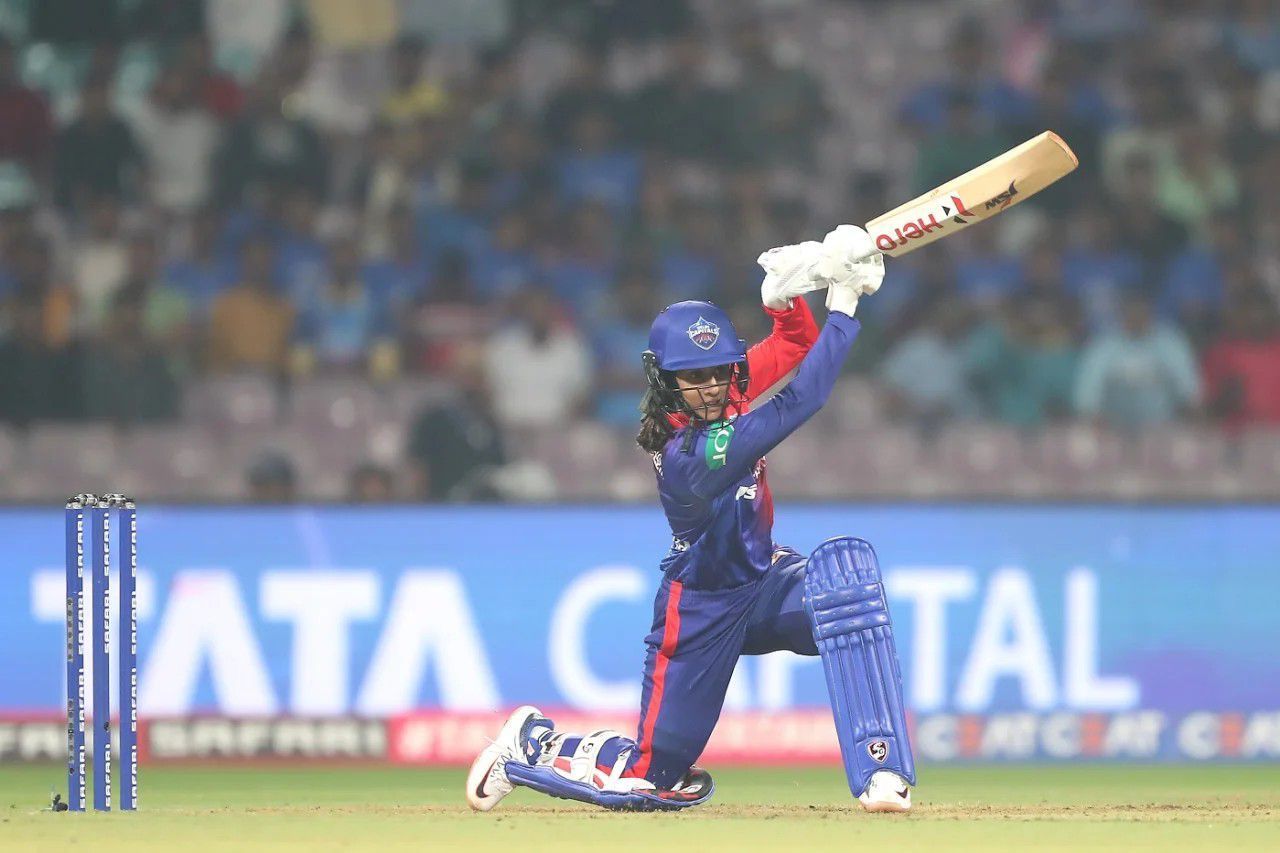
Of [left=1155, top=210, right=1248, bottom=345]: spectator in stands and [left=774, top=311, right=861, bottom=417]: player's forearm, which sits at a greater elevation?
[left=1155, top=210, right=1248, bottom=345]: spectator in stands

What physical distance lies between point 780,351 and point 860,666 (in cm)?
113

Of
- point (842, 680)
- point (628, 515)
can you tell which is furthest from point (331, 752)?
point (842, 680)

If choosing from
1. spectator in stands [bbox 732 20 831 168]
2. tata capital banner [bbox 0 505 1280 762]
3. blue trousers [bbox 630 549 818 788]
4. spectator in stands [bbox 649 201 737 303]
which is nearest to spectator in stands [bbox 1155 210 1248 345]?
tata capital banner [bbox 0 505 1280 762]

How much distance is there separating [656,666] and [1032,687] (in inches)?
136

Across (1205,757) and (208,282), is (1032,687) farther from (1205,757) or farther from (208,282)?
(208,282)

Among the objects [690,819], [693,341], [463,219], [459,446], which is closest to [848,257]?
[693,341]

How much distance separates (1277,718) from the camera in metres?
9.27

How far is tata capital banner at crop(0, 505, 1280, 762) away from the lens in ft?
29.8

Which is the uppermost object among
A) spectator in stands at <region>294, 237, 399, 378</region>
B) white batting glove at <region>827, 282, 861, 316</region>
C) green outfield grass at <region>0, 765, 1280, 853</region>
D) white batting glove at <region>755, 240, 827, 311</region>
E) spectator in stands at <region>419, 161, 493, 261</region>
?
spectator in stands at <region>419, 161, 493, 261</region>

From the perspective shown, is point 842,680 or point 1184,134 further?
point 1184,134

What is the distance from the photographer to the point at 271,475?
10.3m

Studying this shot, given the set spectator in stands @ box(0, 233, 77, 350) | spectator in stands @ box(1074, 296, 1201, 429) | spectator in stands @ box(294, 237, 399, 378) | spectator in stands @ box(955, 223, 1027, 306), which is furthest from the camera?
spectator in stands @ box(955, 223, 1027, 306)

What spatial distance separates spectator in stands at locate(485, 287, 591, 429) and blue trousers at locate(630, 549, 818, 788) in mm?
4666

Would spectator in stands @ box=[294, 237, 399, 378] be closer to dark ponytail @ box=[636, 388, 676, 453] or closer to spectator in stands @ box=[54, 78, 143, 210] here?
spectator in stands @ box=[54, 78, 143, 210]
